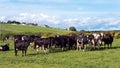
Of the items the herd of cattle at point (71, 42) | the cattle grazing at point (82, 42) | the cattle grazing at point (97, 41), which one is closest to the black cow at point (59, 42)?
the herd of cattle at point (71, 42)

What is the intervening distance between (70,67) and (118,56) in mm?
8281

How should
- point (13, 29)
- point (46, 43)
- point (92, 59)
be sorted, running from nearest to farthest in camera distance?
1. point (92, 59)
2. point (46, 43)
3. point (13, 29)

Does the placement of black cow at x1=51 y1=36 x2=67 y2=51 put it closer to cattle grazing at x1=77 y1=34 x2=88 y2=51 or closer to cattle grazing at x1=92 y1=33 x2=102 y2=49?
cattle grazing at x1=77 y1=34 x2=88 y2=51

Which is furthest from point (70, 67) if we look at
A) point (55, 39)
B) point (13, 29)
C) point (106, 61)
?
A: point (13, 29)

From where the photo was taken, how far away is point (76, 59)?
103 ft

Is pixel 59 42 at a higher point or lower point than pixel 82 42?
lower

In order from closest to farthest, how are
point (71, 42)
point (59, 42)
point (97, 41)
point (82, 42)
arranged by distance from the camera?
1. point (82, 42)
2. point (59, 42)
3. point (71, 42)
4. point (97, 41)

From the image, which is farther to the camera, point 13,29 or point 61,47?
point 13,29

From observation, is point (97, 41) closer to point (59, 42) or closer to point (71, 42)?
point (71, 42)

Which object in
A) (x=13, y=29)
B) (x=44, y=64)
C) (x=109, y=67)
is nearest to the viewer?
(x=109, y=67)

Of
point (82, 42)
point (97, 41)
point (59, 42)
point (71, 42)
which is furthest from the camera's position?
point (97, 41)

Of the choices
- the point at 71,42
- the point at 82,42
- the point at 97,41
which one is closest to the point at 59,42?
the point at 71,42

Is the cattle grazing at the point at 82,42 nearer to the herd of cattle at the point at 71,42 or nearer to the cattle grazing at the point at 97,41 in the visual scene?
the herd of cattle at the point at 71,42

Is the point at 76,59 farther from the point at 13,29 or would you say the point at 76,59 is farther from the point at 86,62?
the point at 13,29
